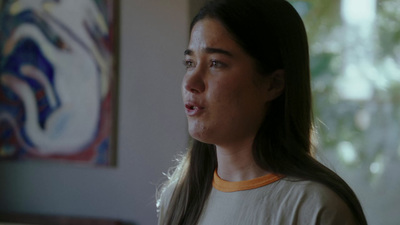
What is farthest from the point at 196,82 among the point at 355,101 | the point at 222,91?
the point at 355,101

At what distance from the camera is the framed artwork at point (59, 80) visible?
3.53 meters

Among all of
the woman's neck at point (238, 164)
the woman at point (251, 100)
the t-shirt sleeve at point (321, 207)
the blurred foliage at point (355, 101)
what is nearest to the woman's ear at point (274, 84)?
the woman at point (251, 100)

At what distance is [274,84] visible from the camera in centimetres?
133

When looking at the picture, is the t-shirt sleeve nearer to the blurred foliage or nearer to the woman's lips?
the woman's lips

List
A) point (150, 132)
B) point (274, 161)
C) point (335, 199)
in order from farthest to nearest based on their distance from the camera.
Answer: point (150, 132), point (274, 161), point (335, 199)


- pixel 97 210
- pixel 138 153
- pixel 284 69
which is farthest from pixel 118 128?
pixel 284 69

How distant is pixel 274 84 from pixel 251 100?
2.6 inches

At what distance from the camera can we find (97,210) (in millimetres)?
3586

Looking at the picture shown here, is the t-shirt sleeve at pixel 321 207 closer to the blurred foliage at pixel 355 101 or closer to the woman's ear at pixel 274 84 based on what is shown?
the woman's ear at pixel 274 84

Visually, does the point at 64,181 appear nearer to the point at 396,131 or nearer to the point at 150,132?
the point at 150,132

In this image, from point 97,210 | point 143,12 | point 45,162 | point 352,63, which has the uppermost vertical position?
point 143,12

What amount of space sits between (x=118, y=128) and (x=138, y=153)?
202 mm

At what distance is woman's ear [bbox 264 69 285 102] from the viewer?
4.33ft

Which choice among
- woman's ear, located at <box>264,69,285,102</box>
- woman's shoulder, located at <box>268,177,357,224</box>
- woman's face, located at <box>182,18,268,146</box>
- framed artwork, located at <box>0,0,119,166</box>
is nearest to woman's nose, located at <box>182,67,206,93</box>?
woman's face, located at <box>182,18,268,146</box>
